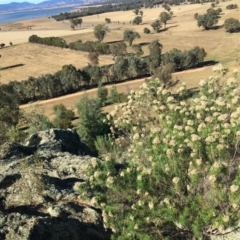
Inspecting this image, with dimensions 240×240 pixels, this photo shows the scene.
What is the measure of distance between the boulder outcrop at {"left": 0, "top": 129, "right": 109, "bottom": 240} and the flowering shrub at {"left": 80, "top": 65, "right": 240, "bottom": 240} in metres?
1.26

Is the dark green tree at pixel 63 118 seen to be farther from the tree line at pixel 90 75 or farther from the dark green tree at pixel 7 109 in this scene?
the tree line at pixel 90 75

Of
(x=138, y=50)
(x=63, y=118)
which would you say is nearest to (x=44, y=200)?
(x=63, y=118)

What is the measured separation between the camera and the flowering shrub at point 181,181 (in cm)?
813

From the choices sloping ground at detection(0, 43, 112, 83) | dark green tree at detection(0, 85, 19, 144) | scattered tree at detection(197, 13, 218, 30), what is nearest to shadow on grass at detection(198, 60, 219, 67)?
sloping ground at detection(0, 43, 112, 83)

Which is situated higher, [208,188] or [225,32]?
[208,188]

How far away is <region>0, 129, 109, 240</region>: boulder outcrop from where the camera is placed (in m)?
10.4

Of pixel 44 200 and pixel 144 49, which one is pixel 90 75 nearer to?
pixel 144 49

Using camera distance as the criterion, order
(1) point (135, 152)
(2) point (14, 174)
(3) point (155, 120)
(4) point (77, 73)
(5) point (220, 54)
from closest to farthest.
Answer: (1) point (135, 152), (3) point (155, 120), (2) point (14, 174), (4) point (77, 73), (5) point (220, 54)

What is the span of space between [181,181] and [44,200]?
5.86m

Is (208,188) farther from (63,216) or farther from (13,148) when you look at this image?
(13,148)

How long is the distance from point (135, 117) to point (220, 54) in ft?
301

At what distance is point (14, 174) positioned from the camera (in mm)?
13992

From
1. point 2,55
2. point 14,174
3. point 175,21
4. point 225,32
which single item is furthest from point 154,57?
point 175,21

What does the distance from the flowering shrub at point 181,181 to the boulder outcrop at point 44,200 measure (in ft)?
4.13
